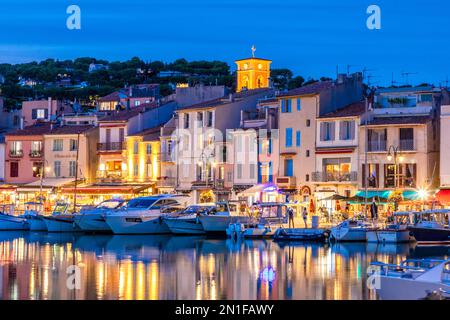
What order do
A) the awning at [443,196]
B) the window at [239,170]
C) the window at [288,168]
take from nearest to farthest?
the awning at [443,196], the window at [288,168], the window at [239,170]

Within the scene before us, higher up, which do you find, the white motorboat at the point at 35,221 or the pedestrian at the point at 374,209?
the pedestrian at the point at 374,209

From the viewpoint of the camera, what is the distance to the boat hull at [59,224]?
7594 centimetres

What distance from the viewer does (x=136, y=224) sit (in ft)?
231

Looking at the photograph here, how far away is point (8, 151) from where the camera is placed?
96.4 meters

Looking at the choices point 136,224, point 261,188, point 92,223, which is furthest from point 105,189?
point 136,224

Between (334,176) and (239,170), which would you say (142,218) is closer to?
(239,170)

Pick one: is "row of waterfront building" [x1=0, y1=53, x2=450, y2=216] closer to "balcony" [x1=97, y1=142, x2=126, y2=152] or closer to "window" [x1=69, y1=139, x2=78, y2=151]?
"balcony" [x1=97, y1=142, x2=126, y2=152]

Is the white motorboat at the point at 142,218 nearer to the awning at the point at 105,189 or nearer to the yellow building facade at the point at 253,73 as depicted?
the awning at the point at 105,189

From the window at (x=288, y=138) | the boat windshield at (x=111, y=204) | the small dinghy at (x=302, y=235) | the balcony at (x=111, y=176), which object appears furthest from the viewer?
the balcony at (x=111, y=176)

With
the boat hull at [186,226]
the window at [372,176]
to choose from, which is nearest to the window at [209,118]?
the window at [372,176]

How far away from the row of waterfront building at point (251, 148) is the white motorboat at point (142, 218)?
25.2ft

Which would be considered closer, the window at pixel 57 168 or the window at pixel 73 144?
the window at pixel 73 144

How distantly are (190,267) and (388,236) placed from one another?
17770 millimetres
